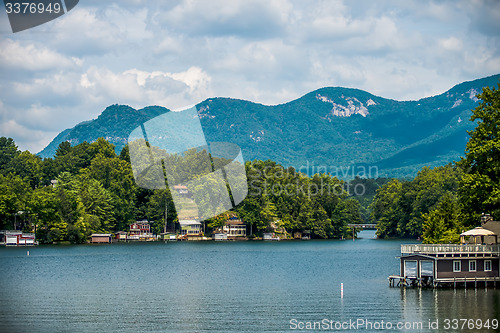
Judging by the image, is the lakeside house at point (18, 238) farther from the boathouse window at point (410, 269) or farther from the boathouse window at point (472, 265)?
the boathouse window at point (472, 265)

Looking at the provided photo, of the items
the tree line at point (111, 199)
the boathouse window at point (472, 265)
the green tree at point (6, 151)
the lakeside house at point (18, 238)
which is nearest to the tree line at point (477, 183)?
the boathouse window at point (472, 265)

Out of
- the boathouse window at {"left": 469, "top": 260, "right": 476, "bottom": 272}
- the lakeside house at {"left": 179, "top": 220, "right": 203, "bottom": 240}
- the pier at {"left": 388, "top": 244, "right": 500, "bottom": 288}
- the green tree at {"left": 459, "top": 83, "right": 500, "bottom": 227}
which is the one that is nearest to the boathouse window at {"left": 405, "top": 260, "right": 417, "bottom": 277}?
the green tree at {"left": 459, "top": 83, "right": 500, "bottom": 227}

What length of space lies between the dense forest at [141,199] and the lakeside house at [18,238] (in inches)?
107

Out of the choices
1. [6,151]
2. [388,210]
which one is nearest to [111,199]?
[6,151]

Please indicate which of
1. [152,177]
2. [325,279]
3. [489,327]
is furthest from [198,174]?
[489,327]

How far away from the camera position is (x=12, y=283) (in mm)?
58594

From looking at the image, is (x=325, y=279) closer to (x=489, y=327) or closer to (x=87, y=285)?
(x=87, y=285)

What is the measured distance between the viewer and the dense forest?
115188mm

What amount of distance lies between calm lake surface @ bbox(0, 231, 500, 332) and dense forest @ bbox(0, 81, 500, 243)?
122 ft

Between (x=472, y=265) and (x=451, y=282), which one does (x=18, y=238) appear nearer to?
(x=451, y=282)

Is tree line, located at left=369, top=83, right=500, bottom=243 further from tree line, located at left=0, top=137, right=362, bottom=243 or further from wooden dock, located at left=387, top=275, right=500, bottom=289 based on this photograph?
tree line, located at left=0, top=137, right=362, bottom=243

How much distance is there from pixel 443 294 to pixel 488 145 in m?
13.5

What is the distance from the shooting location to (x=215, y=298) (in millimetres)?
49125

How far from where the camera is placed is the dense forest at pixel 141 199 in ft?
378
